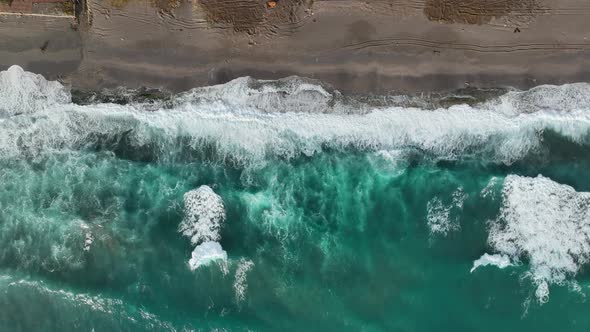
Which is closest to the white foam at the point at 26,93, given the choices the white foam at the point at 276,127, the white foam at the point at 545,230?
the white foam at the point at 276,127

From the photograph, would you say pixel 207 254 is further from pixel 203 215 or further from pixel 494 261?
pixel 494 261

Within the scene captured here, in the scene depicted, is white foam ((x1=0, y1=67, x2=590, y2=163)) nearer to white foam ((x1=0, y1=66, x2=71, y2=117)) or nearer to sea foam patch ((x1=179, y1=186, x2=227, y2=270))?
white foam ((x1=0, y1=66, x2=71, y2=117))

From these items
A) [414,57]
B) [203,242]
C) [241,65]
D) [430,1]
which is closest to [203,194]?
[203,242]

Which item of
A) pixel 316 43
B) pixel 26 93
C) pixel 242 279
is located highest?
pixel 316 43

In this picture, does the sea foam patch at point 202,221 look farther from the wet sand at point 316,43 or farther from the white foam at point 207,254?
the wet sand at point 316,43

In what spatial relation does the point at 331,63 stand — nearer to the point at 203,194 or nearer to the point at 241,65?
the point at 241,65

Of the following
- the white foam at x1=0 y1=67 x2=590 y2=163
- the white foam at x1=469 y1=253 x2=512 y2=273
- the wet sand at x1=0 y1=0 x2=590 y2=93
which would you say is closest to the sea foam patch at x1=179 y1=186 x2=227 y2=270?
the white foam at x1=0 y1=67 x2=590 y2=163

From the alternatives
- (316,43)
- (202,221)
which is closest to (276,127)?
(316,43)

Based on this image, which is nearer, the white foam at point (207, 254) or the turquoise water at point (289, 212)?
the turquoise water at point (289, 212)
